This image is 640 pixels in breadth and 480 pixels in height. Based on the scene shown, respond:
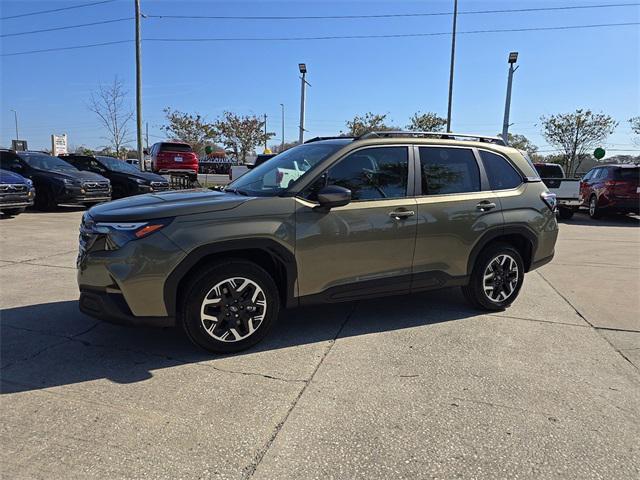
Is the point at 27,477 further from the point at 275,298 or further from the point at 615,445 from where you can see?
the point at 615,445

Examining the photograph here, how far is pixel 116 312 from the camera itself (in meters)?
3.52

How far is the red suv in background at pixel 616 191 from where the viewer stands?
14.4 metres

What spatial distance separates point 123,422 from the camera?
9.45 ft

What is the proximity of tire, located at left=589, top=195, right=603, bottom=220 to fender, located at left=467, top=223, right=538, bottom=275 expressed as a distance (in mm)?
12100

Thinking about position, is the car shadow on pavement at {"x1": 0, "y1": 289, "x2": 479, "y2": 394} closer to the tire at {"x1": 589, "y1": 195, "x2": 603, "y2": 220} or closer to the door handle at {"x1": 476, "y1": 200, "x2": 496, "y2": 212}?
the door handle at {"x1": 476, "y1": 200, "x2": 496, "y2": 212}

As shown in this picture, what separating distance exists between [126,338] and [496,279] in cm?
376

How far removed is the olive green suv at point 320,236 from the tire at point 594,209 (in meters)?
11.9

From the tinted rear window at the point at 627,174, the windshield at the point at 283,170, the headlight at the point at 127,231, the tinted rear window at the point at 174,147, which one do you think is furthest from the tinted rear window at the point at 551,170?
the headlight at the point at 127,231

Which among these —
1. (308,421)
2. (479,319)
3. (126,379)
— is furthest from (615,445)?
(126,379)

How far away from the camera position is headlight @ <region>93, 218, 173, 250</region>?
350 cm

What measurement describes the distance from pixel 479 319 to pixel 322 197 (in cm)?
230

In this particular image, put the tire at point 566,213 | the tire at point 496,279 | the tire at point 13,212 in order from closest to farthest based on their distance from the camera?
the tire at point 496,279
the tire at point 13,212
the tire at point 566,213

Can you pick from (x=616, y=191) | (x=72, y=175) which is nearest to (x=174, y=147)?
(x=72, y=175)

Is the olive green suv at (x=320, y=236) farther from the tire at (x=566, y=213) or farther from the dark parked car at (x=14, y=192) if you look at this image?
the tire at (x=566, y=213)
